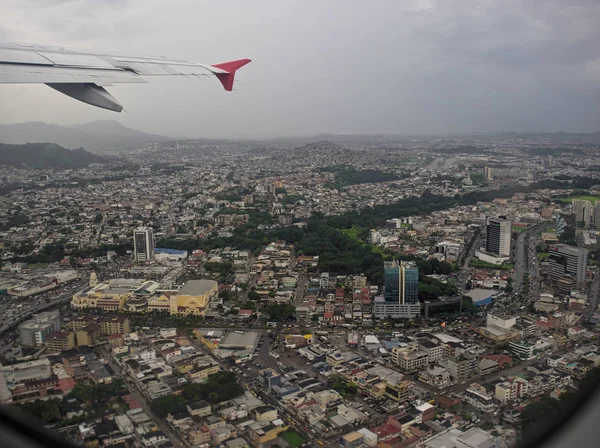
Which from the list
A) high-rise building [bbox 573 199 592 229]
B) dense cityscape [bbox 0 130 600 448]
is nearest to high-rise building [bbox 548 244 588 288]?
dense cityscape [bbox 0 130 600 448]

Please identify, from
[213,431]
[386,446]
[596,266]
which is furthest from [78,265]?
[596,266]

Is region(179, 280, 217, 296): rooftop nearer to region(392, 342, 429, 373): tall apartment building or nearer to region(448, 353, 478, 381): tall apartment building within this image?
region(392, 342, 429, 373): tall apartment building

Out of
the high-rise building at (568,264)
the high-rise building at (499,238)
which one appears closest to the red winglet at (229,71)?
the high-rise building at (568,264)

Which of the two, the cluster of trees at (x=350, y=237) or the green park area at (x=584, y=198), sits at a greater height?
the green park area at (x=584, y=198)

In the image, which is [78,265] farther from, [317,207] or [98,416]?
[317,207]

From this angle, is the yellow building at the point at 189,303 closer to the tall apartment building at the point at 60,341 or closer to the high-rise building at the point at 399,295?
the tall apartment building at the point at 60,341

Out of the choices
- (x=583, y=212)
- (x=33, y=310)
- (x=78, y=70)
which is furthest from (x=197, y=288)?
(x=583, y=212)
